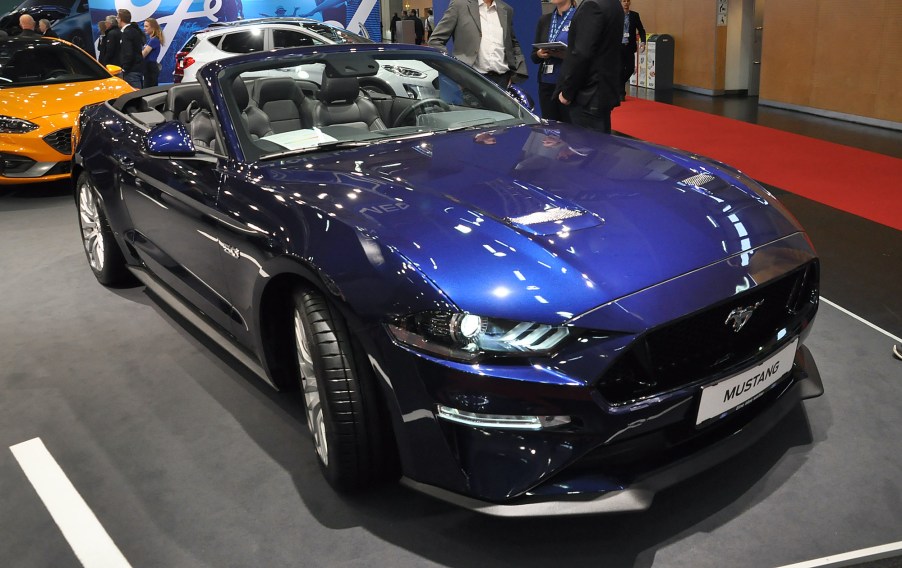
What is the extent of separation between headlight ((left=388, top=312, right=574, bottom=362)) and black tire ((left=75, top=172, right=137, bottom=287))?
9.12ft

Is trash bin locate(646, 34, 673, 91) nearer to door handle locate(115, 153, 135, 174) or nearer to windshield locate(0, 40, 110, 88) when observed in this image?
windshield locate(0, 40, 110, 88)

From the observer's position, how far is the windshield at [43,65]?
6.87 metres

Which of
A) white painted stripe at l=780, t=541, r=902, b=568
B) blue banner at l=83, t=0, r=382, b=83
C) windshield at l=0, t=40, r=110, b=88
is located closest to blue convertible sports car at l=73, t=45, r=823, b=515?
white painted stripe at l=780, t=541, r=902, b=568

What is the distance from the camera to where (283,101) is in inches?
133

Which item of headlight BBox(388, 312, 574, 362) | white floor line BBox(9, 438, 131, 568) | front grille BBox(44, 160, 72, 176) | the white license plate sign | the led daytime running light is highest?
headlight BBox(388, 312, 574, 362)

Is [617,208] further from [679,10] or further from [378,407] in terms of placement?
[679,10]

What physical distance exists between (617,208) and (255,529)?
1.34 meters

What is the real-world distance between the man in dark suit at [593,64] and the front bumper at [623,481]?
3401 millimetres

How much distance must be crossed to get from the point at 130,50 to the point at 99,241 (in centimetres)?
712

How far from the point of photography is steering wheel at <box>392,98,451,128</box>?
11.0ft

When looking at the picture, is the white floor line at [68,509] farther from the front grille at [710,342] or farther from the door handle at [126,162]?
the front grille at [710,342]

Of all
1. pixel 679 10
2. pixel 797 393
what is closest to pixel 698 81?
pixel 679 10

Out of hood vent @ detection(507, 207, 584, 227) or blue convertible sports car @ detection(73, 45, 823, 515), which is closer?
blue convertible sports car @ detection(73, 45, 823, 515)

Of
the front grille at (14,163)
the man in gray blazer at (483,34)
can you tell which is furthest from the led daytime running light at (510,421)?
the front grille at (14,163)
